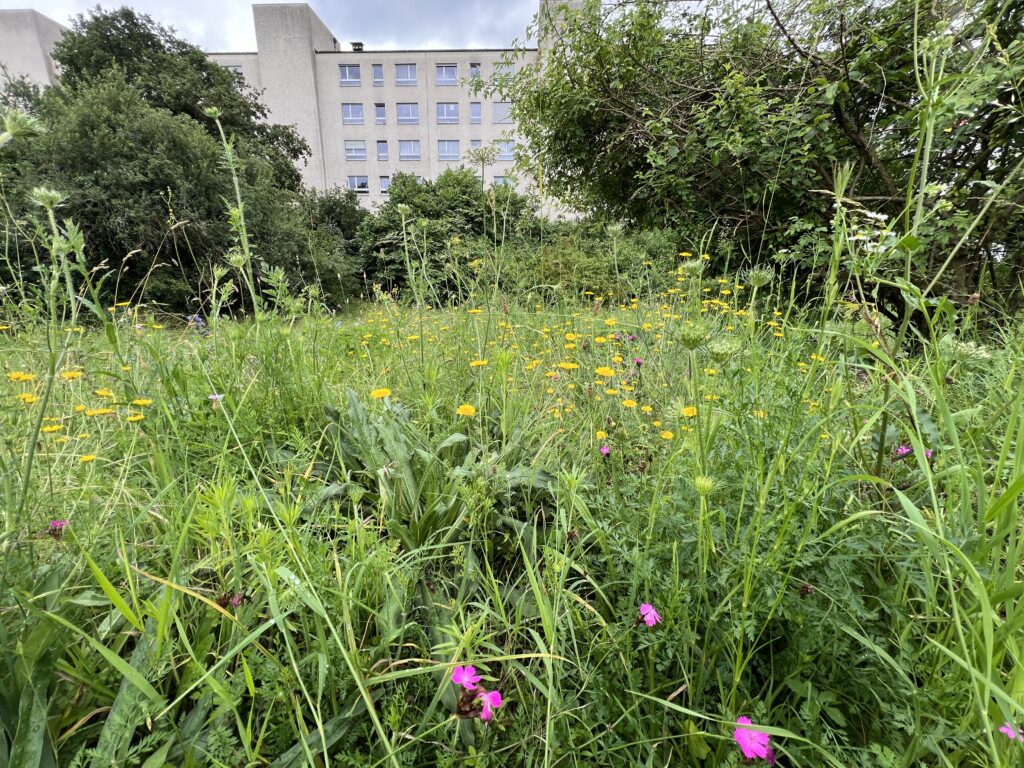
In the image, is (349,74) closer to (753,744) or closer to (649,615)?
(649,615)

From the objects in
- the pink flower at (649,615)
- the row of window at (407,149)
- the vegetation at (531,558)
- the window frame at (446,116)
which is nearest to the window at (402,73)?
the window frame at (446,116)

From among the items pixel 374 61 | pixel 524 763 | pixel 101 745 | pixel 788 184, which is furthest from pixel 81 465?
pixel 374 61

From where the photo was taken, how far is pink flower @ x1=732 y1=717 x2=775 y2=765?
59 cm

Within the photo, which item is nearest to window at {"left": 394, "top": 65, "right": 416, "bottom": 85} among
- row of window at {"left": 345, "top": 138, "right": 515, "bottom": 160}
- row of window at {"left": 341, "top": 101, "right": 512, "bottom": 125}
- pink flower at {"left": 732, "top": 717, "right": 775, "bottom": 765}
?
row of window at {"left": 341, "top": 101, "right": 512, "bottom": 125}

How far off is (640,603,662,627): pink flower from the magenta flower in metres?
0.40

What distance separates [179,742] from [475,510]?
0.58 meters

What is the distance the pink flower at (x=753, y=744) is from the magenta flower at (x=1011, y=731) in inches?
10.1

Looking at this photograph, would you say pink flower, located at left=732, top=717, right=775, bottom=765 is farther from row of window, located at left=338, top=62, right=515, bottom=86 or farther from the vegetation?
row of window, located at left=338, top=62, right=515, bottom=86

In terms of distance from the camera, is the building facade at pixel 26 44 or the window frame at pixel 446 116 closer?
the building facade at pixel 26 44

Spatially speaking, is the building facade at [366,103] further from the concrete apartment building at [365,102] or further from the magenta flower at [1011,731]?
the magenta flower at [1011,731]

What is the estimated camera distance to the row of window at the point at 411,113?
2758 cm

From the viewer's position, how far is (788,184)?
2.90m

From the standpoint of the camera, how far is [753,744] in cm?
60

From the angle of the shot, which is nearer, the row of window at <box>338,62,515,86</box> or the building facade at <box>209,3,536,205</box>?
the building facade at <box>209,3,536,205</box>
